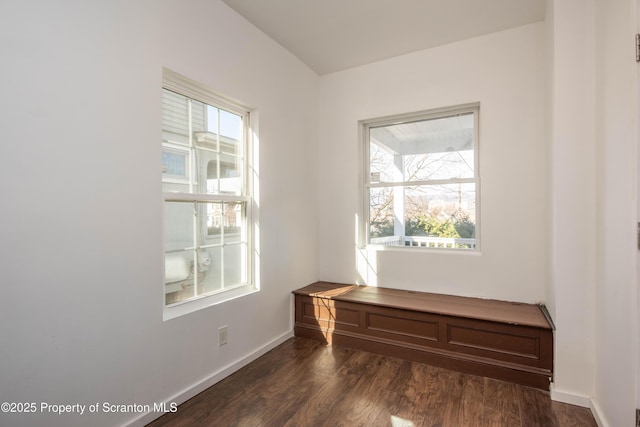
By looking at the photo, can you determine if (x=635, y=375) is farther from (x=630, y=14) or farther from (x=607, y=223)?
(x=630, y=14)

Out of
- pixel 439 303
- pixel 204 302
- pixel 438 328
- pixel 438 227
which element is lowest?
pixel 438 328

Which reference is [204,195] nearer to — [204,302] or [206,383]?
[204,302]

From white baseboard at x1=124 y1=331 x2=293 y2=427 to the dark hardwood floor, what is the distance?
36mm

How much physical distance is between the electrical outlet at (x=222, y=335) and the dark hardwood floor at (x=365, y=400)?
274 mm

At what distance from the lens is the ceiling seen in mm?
2447

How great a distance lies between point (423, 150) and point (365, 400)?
7.62 feet

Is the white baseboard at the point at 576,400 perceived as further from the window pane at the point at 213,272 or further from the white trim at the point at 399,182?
the window pane at the point at 213,272

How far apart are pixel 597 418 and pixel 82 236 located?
3008mm

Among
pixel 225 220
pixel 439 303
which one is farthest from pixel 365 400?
pixel 225 220

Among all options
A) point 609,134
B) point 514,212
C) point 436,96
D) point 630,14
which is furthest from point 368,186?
point 630,14

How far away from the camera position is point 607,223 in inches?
68.6

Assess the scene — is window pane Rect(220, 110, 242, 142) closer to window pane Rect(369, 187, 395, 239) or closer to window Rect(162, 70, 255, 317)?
window Rect(162, 70, 255, 317)

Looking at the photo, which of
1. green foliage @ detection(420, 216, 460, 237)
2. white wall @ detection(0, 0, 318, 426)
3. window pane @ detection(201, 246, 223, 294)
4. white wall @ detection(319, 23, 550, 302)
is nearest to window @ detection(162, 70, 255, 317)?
window pane @ detection(201, 246, 223, 294)

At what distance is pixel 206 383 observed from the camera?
2.23 m
